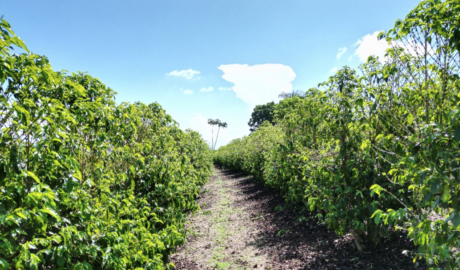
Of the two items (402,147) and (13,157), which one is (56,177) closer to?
(13,157)

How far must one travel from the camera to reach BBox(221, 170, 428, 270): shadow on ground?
14.0 ft

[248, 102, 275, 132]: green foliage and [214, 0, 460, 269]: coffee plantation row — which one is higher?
[248, 102, 275, 132]: green foliage

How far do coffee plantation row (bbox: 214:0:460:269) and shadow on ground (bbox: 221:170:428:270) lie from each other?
0.29m

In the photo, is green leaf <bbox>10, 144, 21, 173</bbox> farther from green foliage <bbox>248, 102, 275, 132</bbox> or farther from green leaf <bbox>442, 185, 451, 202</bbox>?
green foliage <bbox>248, 102, 275, 132</bbox>

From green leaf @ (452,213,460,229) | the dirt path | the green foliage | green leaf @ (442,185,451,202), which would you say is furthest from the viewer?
the green foliage

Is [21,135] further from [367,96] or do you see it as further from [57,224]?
[367,96]

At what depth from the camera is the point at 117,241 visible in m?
2.68

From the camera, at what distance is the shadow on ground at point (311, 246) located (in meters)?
4.28

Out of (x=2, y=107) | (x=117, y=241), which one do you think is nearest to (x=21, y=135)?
(x=2, y=107)

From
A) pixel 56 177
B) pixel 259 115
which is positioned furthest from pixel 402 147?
pixel 259 115

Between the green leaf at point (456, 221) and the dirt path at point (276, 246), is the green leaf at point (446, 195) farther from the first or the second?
the dirt path at point (276, 246)

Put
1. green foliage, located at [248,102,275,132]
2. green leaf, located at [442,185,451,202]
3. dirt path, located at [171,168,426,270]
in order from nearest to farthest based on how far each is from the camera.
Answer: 1. green leaf, located at [442,185,451,202]
2. dirt path, located at [171,168,426,270]
3. green foliage, located at [248,102,275,132]

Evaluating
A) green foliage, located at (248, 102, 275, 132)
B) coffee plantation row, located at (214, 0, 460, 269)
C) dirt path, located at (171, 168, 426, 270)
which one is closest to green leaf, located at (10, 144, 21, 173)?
coffee plantation row, located at (214, 0, 460, 269)

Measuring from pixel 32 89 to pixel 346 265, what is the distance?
16.0 ft
